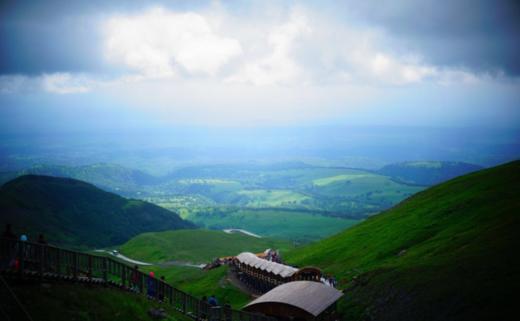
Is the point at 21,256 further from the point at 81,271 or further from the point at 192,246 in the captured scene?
the point at 192,246

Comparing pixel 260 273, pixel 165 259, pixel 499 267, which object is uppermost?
pixel 499 267

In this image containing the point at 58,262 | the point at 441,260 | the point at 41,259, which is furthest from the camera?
the point at 441,260

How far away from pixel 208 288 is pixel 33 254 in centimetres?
4224

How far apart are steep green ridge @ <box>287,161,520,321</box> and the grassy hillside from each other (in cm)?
1795

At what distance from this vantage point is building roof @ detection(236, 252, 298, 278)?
52438 millimetres

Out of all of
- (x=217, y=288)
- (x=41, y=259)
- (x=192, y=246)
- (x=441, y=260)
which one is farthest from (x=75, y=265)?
(x=192, y=246)

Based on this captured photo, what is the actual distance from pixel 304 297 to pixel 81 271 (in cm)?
1593

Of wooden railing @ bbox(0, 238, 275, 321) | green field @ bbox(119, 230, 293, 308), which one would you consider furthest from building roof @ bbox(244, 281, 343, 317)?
green field @ bbox(119, 230, 293, 308)

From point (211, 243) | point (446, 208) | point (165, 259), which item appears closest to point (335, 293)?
point (446, 208)

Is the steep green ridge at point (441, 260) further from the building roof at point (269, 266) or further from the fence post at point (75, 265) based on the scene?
the fence post at point (75, 265)

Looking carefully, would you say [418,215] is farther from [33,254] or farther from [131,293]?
[33,254]

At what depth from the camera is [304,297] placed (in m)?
34.7

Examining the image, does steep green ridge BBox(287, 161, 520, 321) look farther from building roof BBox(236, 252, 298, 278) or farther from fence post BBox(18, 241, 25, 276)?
fence post BBox(18, 241, 25, 276)

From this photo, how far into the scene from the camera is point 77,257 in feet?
92.0
